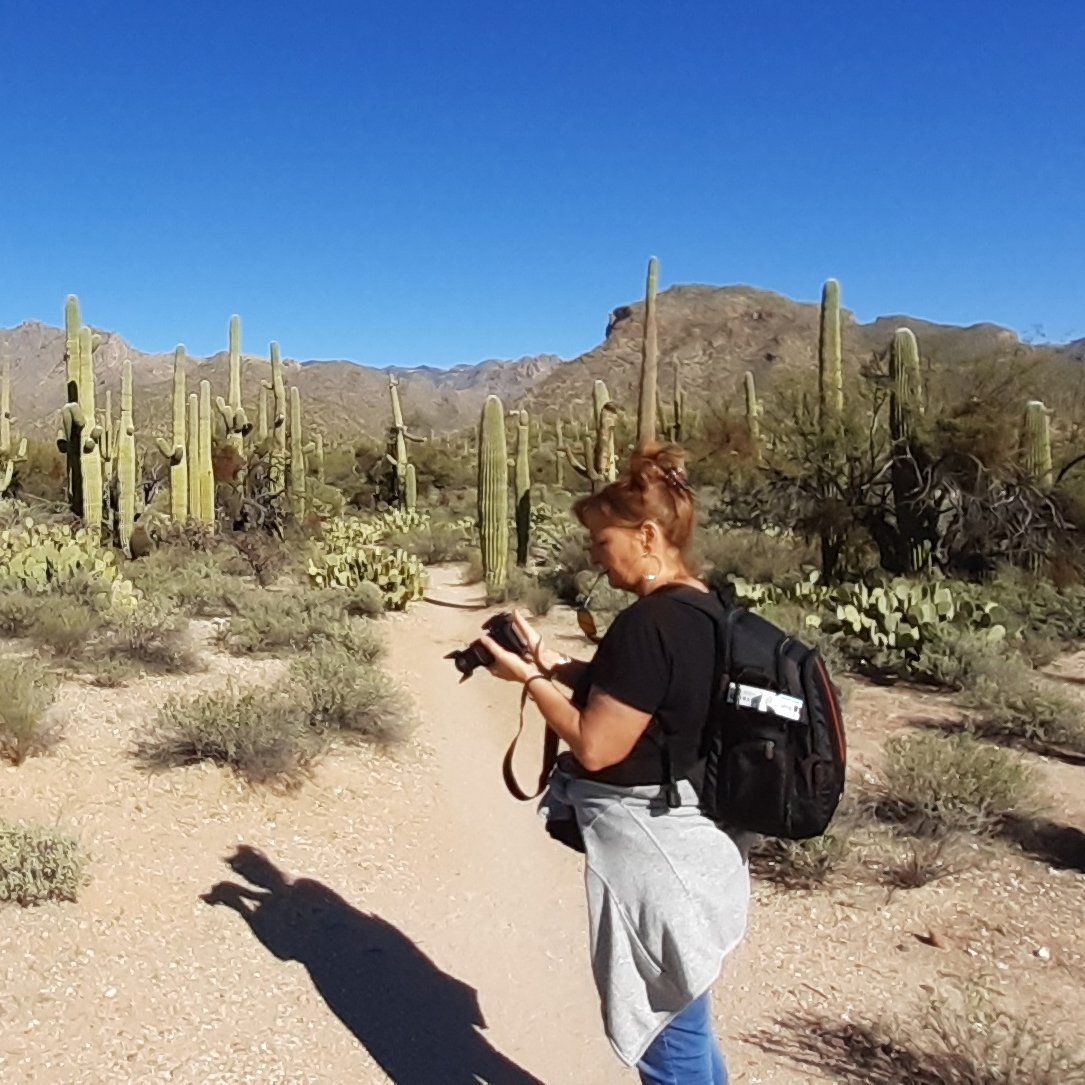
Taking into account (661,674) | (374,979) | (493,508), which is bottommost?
(374,979)

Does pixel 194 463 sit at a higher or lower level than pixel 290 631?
higher

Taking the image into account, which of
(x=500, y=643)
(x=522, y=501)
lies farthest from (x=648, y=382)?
(x=500, y=643)

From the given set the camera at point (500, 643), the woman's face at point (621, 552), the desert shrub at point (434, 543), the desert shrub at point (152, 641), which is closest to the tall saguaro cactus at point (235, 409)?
the desert shrub at point (434, 543)

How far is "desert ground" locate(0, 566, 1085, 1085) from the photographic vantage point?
149 inches

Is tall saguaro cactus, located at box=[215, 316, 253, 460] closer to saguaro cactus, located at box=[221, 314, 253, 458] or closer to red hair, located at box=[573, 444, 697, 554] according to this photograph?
saguaro cactus, located at box=[221, 314, 253, 458]

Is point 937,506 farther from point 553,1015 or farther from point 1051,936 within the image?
point 553,1015

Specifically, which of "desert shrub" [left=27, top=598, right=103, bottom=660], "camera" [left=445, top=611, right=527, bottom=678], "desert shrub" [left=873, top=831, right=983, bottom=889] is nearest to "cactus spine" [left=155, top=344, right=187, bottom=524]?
"desert shrub" [left=27, top=598, right=103, bottom=660]

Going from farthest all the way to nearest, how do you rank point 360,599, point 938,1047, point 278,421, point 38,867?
1. point 278,421
2. point 360,599
3. point 38,867
4. point 938,1047

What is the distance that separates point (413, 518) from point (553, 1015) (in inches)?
807

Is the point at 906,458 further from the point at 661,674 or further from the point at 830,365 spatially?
the point at 661,674

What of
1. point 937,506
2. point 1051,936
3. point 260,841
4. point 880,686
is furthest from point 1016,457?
point 260,841

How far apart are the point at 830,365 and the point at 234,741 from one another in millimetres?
11222

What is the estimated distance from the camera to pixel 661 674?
246cm

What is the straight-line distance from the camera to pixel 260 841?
216 inches
